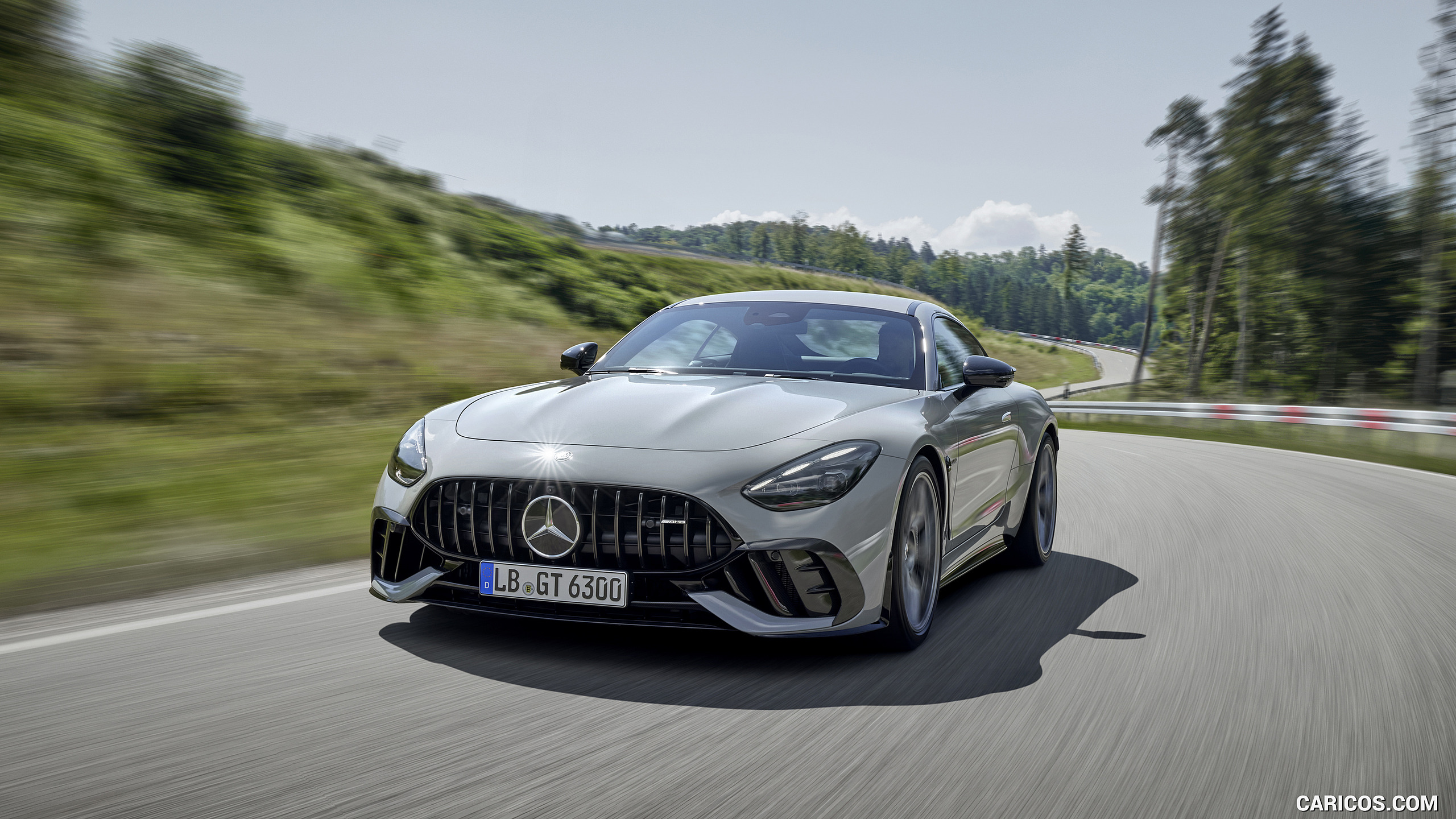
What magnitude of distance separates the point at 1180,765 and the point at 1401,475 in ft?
41.7

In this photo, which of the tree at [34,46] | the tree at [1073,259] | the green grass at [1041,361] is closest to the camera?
the tree at [34,46]

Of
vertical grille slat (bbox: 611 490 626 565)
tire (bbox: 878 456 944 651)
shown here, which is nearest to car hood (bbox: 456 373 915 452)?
vertical grille slat (bbox: 611 490 626 565)

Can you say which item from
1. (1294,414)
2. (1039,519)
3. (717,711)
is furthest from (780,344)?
(1294,414)

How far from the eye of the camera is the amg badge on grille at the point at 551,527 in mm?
3574

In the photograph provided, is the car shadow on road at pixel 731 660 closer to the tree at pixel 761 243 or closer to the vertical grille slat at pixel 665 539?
the vertical grille slat at pixel 665 539

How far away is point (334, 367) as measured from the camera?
13664 mm

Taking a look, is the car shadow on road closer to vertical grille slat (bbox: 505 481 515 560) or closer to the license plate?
the license plate

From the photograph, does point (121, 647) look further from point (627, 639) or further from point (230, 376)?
point (230, 376)

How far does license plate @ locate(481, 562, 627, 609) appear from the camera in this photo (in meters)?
3.56

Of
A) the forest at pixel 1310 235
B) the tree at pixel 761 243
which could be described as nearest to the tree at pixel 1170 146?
the forest at pixel 1310 235

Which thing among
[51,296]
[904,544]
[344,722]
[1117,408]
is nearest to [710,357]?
[904,544]

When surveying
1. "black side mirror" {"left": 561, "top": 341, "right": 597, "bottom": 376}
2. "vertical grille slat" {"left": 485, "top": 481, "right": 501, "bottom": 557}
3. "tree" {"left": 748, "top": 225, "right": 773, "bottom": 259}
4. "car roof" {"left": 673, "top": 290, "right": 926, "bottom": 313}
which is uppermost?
"tree" {"left": 748, "top": 225, "right": 773, "bottom": 259}

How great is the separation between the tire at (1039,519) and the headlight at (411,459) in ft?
10.7

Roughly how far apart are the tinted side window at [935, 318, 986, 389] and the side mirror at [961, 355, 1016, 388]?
65 mm
